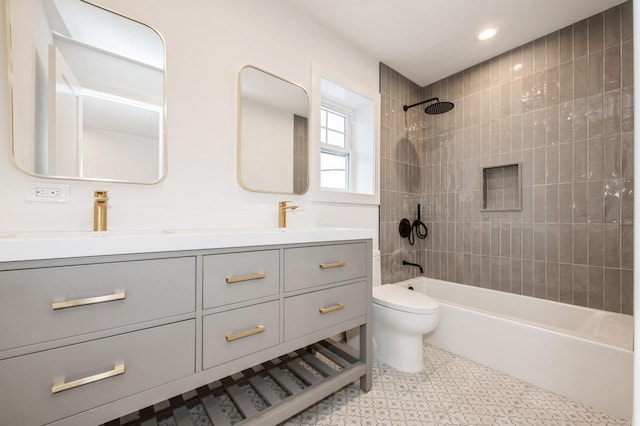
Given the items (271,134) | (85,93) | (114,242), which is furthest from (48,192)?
(271,134)

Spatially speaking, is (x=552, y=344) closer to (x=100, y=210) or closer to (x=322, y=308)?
(x=322, y=308)

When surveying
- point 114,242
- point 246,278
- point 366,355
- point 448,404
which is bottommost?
point 448,404

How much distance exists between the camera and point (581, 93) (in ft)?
6.59

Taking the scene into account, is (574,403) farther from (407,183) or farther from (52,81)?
(52,81)

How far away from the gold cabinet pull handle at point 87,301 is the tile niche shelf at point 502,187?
2775 millimetres

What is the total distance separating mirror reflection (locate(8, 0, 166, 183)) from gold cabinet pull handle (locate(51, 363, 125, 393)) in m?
0.84

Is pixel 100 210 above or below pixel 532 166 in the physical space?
below

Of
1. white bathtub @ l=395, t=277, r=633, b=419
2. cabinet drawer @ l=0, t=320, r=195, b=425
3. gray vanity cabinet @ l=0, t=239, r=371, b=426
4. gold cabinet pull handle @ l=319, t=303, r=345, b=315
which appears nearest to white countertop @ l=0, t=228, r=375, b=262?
gray vanity cabinet @ l=0, t=239, r=371, b=426

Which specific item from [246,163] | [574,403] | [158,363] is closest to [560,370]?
[574,403]

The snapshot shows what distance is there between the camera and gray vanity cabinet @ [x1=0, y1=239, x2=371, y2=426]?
0.72m

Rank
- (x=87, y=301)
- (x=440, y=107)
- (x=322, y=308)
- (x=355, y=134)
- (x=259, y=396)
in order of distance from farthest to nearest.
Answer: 1. (x=355, y=134)
2. (x=440, y=107)
3. (x=259, y=396)
4. (x=322, y=308)
5. (x=87, y=301)

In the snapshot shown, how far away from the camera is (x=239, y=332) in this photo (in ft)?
3.54

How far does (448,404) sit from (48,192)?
2254 mm

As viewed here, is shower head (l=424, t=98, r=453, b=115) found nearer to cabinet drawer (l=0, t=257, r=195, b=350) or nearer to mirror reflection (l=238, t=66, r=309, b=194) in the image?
mirror reflection (l=238, t=66, r=309, b=194)
